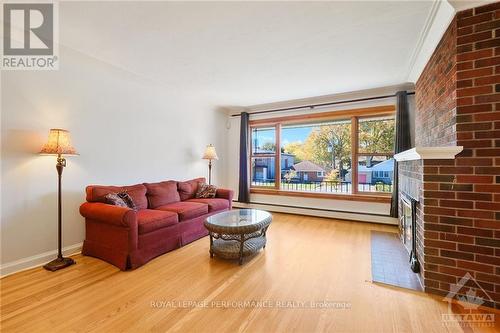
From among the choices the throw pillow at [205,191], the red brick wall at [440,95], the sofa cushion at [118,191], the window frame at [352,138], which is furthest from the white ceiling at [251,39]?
the throw pillow at [205,191]

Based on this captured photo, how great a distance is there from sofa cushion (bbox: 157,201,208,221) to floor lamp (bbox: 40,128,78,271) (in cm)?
113

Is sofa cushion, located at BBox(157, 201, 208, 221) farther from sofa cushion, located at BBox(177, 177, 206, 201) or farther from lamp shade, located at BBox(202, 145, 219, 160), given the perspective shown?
lamp shade, located at BBox(202, 145, 219, 160)

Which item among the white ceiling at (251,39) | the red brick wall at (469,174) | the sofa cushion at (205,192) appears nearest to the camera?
the red brick wall at (469,174)

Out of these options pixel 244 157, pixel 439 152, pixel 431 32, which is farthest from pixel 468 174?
pixel 244 157

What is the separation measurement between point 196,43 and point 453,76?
8.44ft

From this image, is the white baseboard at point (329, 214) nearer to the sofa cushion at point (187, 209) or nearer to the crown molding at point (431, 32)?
the sofa cushion at point (187, 209)

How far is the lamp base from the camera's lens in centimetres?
241

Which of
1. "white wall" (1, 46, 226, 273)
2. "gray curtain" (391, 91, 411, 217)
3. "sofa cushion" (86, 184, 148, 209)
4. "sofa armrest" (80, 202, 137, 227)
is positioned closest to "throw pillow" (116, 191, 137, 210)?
"sofa cushion" (86, 184, 148, 209)

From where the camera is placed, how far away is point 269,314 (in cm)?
172

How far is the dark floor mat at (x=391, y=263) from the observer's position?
2182mm

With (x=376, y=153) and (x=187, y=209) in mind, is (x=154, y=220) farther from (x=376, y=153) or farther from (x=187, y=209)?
(x=376, y=153)

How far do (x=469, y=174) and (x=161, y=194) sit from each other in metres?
3.64

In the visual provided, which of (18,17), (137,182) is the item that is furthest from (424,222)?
(18,17)

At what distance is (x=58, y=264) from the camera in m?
2.46
